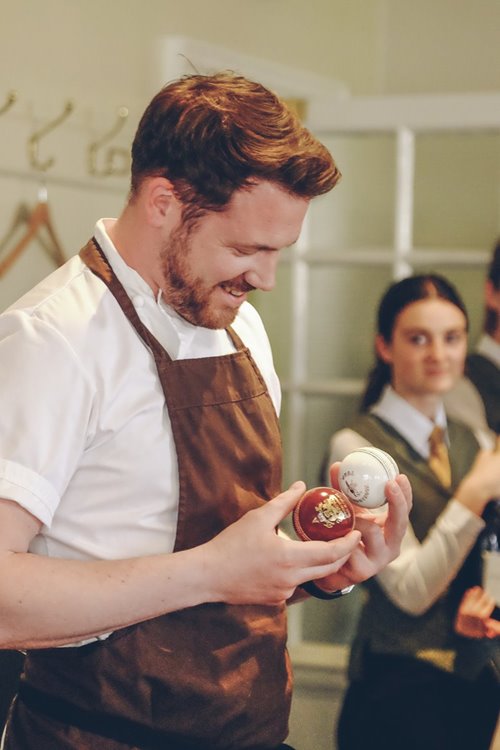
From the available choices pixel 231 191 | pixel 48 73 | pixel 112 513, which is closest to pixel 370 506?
pixel 112 513

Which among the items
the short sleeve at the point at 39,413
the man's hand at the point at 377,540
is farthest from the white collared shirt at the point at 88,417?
the man's hand at the point at 377,540

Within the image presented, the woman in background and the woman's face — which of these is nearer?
the woman in background

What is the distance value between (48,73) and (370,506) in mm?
1612

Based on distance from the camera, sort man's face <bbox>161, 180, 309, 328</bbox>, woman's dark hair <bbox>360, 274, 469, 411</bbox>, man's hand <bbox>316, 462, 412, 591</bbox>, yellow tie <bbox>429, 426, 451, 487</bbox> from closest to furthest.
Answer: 1. man's face <bbox>161, 180, 309, 328</bbox>
2. man's hand <bbox>316, 462, 412, 591</bbox>
3. yellow tie <bbox>429, 426, 451, 487</bbox>
4. woman's dark hair <bbox>360, 274, 469, 411</bbox>

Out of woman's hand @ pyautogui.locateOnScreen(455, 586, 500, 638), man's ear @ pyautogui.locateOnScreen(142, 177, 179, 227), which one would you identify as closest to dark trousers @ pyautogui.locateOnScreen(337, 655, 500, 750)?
woman's hand @ pyautogui.locateOnScreen(455, 586, 500, 638)

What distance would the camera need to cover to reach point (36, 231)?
2.67 meters

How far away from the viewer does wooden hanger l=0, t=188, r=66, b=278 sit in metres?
2.61

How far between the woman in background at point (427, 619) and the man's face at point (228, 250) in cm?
111

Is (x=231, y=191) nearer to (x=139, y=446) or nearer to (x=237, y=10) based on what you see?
(x=139, y=446)

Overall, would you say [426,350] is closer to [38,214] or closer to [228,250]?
[38,214]

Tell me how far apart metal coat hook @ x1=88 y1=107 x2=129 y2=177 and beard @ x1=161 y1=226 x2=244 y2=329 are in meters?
1.51

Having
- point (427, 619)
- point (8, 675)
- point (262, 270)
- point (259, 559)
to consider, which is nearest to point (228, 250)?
point (262, 270)

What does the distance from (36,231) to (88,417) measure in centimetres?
143

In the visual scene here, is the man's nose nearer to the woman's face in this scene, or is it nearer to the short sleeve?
the short sleeve
